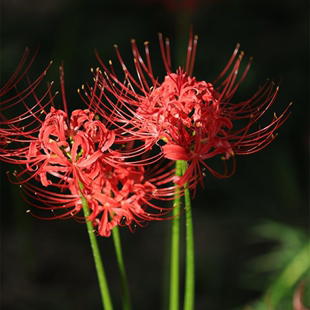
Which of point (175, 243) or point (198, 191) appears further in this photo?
point (198, 191)

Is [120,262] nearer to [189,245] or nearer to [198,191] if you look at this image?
[189,245]

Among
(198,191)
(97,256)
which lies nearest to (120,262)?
(97,256)

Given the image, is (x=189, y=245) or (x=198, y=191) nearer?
(x=189, y=245)

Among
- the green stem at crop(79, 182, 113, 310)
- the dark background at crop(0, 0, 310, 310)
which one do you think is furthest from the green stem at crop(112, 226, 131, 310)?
the dark background at crop(0, 0, 310, 310)

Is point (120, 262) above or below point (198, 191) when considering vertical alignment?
below

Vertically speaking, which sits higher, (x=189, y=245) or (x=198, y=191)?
(x=198, y=191)

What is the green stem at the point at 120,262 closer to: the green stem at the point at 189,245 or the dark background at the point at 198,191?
the green stem at the point at 189,245

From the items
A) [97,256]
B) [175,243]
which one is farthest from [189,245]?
[97,256]

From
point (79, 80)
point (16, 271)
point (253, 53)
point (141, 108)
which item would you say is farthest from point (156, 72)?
point (141, 108)

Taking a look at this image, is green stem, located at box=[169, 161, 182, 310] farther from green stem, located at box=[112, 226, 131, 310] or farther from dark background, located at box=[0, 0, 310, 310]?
dark background, located at box=[0, 0, 310, 310]
